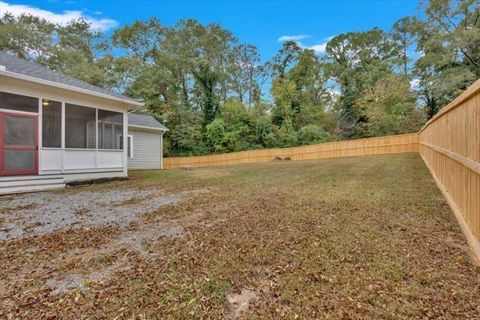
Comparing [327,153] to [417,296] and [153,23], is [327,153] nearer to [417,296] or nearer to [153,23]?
[417,296]

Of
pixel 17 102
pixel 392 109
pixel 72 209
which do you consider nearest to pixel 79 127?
pixel 17 102

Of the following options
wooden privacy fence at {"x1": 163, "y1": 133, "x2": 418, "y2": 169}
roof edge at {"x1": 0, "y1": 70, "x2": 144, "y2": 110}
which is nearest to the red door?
roof edge at {"x1": 0, "y1": 70, "x2": 144, "y2": 110}

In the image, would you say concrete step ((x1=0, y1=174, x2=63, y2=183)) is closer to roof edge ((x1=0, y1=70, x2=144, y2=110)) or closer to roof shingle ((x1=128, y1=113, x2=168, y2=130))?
roof edge ((x1=0, y1=70, x2=144, y2=110))

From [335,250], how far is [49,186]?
769 centimetres

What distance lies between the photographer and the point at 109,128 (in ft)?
30.2

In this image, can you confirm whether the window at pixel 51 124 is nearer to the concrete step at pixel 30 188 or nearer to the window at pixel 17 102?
the window at pixel 17 102

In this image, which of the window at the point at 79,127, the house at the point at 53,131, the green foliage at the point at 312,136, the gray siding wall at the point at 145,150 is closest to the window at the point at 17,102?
the house at the point at 53,131

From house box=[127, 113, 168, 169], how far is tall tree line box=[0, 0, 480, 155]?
5579mm

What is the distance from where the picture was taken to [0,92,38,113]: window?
668 cm

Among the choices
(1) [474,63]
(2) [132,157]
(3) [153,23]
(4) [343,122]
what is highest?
(3) [153,23]

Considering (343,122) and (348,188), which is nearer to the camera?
(348,188)

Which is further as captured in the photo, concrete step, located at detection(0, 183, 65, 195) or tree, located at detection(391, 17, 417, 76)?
tree, located at detection(391, 17, 417, 76)

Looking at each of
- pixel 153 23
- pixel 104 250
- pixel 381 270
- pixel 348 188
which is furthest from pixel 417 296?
pixel 153 23

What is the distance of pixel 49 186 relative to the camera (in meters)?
7.21
